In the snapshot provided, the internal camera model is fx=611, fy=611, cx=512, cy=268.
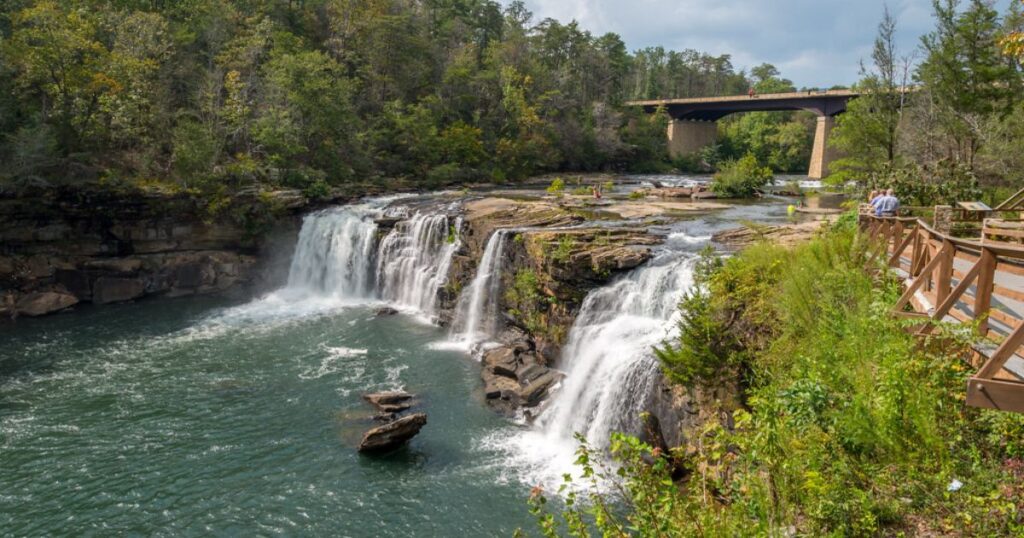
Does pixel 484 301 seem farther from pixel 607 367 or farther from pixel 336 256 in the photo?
pixel 336 256

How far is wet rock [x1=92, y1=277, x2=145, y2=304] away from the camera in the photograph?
26391 millimetres

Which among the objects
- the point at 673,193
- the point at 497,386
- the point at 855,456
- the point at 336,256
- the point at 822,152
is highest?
the point at 822,152

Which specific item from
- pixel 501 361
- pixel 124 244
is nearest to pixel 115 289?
pixel 124 244

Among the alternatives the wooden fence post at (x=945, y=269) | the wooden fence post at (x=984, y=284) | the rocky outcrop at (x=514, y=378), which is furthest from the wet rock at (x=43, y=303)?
the wooden fence post at (x=984, y=284)

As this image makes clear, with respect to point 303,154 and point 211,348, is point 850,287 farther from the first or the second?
point 303,154

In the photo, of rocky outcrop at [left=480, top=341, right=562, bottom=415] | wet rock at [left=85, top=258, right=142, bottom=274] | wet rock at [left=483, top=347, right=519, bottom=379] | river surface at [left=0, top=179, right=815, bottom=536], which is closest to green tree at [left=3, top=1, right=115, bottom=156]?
wet rock at [left=85, top=258, right=142, bottom=274]

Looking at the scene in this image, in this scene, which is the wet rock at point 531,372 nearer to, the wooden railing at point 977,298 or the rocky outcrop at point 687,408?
the rocky outcrop at point 687,408

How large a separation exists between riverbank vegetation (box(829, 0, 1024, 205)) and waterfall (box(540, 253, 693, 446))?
8.83 meters

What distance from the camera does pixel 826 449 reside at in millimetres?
7129

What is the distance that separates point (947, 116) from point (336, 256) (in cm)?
2534

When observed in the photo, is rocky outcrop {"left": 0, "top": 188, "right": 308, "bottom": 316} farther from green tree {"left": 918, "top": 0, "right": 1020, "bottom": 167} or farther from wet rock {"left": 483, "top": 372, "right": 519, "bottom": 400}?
green tree {"left": 918, "top": 0, "right": 1020, "bottom": 167}

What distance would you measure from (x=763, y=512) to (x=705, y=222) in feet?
62.7

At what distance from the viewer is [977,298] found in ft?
22.0

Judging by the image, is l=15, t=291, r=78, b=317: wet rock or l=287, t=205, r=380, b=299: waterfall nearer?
l=15, t=291, r=78, b=317: wet rock
